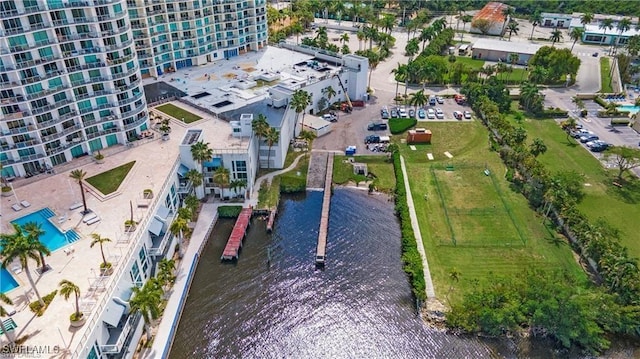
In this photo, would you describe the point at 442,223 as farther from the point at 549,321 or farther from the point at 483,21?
the point at 483,21

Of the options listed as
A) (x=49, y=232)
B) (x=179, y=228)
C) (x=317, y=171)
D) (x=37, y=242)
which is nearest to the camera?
(x=37, y=242)

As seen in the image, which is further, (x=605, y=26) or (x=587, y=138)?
(x=605, y=26)

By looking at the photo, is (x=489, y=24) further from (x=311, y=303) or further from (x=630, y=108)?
(x=311, y=303)

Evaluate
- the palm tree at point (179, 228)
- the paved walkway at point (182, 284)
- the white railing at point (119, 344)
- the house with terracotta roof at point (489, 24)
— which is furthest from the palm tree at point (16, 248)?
the house with terracotta roof at point (489, 24)

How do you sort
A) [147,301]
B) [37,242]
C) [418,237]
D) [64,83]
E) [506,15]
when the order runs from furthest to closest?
[506,15] → [418,237] → [64,83] → [147,301] → [37,242]

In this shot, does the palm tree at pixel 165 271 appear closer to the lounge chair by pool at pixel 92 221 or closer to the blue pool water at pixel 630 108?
the lounge chair by pool at pixel 92 221

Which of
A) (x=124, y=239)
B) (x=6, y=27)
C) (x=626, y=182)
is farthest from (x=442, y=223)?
(x=6, y=27)
